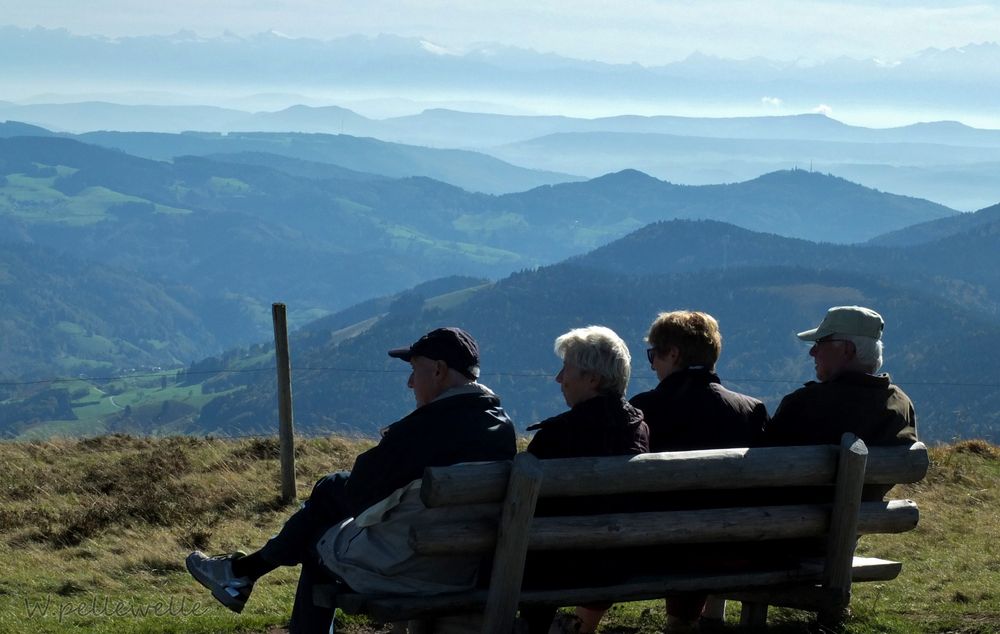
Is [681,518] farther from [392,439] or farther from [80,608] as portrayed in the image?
[80,608]

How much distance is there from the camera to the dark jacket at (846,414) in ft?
19.1

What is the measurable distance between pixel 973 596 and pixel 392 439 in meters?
4.53

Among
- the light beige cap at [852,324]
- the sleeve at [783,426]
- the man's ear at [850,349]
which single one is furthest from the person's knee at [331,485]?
the man's ear at [850,349]

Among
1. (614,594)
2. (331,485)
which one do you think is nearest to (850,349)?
(614,594)

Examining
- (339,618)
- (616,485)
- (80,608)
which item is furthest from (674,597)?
(80,608)

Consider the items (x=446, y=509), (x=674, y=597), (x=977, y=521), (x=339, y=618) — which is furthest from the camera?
(x=977, y=521)

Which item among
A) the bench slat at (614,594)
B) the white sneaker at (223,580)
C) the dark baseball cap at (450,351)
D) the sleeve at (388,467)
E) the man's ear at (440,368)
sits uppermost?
the dark baseball cap at (450,351)

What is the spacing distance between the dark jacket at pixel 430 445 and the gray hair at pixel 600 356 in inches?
17.9

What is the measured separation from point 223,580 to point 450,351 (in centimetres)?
180

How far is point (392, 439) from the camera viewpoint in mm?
5207

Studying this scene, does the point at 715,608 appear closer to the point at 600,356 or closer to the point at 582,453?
the point at 582,453

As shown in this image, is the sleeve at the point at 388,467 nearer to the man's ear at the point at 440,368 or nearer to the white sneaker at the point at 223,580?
the man's ear at the point at 440,368

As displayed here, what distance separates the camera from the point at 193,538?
9.79 meters

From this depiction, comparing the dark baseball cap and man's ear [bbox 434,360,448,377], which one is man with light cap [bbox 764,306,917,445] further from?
man's ear [bbox 434,360,448,377]
